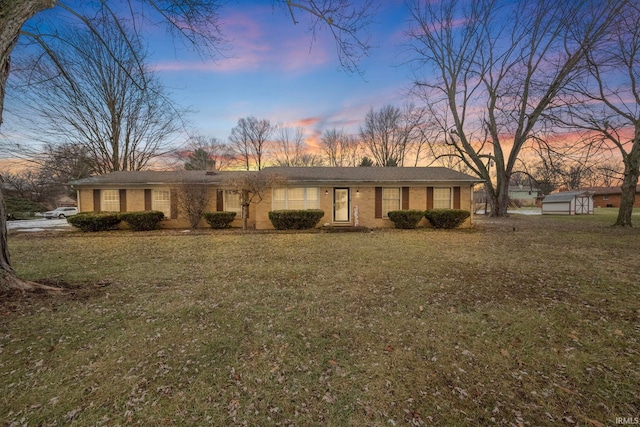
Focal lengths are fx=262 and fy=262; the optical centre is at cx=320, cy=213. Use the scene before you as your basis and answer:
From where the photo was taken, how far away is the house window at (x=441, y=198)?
14023 millimetres

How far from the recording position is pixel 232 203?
14.2m

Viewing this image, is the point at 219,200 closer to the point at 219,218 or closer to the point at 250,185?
the point at 219,218

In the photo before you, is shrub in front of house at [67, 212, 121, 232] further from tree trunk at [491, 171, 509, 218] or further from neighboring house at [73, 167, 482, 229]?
tree trunk at [491, 171, 509, 218]

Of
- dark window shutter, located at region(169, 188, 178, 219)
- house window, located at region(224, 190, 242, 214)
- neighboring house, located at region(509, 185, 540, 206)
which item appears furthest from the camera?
neighboring house, located at region(509, 185, 540, 206)

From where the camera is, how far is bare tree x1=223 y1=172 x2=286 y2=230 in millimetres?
12469

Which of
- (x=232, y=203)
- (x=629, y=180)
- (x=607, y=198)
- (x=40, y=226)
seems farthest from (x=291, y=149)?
(x=607, y=198)

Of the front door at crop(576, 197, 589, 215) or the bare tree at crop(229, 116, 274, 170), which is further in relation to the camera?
the bare tree at crop(229, 116, 274, 170)

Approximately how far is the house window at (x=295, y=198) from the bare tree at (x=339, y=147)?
67.3ft

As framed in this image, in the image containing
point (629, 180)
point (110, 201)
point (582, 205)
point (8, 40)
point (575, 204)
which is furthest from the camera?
point (582, 205)

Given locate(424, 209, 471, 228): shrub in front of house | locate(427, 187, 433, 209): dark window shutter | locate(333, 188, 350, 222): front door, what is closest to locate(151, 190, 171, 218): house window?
locate(333, 188, 350, 222): front door

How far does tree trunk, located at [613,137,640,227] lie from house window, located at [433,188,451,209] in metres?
7.97

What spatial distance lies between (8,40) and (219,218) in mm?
9937

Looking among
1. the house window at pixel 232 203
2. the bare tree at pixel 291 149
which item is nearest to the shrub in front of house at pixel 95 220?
the house window at pixel 232 203

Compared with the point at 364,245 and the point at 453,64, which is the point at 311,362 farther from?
the point at 453,64
